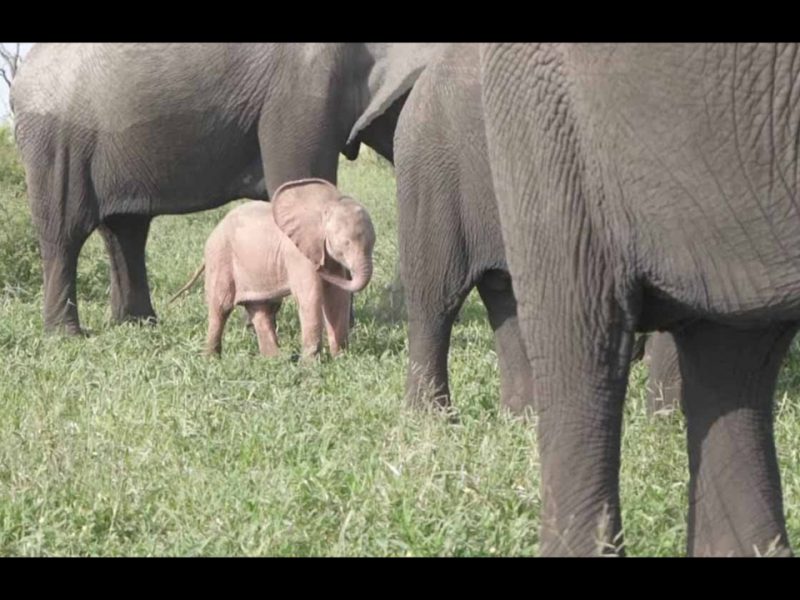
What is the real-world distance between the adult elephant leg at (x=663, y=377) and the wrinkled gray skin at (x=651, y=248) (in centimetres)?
170

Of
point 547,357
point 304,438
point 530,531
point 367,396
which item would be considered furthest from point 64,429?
point 547,357

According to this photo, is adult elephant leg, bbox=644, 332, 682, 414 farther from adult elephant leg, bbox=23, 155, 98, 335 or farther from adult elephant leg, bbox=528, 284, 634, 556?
adult elephant leg, bbox=23, 155, 98, 335

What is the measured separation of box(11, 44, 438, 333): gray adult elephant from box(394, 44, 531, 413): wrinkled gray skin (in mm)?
1866

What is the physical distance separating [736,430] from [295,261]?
4193 mm

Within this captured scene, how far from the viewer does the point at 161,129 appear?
8117 millimetres

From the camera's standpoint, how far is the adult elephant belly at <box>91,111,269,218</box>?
316 inches

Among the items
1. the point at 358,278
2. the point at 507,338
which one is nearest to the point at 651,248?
the point at 507,338

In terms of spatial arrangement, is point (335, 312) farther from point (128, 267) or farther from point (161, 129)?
point (128, 267)

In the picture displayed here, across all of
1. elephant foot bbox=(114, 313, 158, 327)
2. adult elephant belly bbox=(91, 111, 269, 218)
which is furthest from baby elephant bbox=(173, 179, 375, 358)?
elephant foot bbox=(114, 313, 158, 327)

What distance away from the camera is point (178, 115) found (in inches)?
318

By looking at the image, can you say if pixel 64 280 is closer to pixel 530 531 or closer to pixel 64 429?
pixel 64 429

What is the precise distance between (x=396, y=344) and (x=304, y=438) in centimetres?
249

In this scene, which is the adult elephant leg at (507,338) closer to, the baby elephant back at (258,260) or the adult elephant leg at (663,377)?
the adult elephant leg at (663,377)

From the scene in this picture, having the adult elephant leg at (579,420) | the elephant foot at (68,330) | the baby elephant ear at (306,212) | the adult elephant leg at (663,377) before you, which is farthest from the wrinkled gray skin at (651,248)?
the elephant foot at (68,330)
